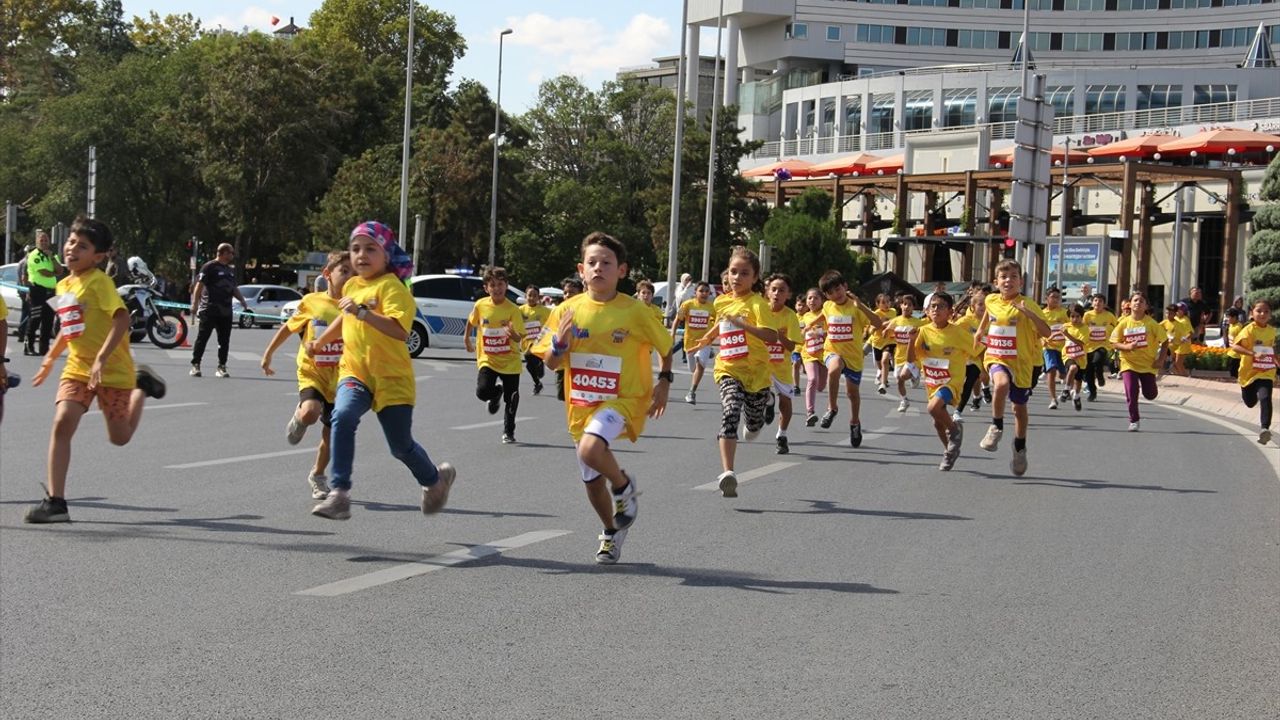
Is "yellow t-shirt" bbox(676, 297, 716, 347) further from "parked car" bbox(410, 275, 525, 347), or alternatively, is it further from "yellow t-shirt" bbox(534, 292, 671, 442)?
"yellow t-shirt" bbox(534, 292, 671, 442)

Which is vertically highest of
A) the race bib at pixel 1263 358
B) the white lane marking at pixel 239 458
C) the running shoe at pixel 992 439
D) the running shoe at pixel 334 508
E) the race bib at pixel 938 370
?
the race bib at pixel 1263 358

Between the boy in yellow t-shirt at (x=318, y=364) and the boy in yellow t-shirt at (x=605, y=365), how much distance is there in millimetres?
2137

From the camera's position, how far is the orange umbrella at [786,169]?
82000 millimetres

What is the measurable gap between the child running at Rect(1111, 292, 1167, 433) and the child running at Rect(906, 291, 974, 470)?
595 cm

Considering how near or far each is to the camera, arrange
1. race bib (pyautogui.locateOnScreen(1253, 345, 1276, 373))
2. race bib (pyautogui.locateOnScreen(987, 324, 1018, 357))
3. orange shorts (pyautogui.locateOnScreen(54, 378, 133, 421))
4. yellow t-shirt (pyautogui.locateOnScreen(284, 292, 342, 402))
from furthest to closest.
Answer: race bib (pyautogui.locateOnScreen(1253, 345, 1276, 373))
race bib (pyautogui.locateOnScreen(987, 324, 1018, 357))
yellow t-shirt (pyautogui.locateOnScreen(284, 292, 342, 402))
orange shorts (pyautogui.locateOnScreen(54, 378, 133, 421))

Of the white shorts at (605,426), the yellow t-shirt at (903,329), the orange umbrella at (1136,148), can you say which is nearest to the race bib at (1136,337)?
the yellow t-shirt at (903,329)

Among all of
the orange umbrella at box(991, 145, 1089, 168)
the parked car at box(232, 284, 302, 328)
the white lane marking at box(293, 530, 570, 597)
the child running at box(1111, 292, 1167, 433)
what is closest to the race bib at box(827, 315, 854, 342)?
the child running at box(1111, 292, 1167, 433)

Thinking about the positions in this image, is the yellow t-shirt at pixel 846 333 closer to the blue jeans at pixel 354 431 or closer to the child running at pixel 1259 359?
the child running at pixel 1259 359

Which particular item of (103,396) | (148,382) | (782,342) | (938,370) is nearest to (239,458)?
(148,382)

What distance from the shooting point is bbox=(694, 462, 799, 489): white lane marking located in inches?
480

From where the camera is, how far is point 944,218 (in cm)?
7731

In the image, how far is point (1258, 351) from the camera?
18.5 metres

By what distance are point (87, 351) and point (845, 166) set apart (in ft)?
241

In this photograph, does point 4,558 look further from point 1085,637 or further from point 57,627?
point 1085,637
